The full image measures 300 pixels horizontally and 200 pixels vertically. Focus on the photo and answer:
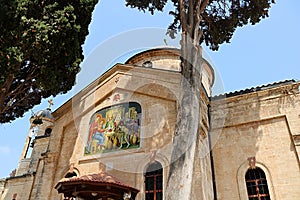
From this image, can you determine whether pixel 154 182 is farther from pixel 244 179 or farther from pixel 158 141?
pixel 244 179

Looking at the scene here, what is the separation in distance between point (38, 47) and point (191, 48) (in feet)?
16.2

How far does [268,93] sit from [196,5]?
204 inches

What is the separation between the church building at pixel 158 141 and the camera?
938cm

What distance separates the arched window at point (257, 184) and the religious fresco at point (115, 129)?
183 inches

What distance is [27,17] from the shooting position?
8.41 m

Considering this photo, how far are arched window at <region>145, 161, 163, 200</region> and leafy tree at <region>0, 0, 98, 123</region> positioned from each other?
4.55 meters

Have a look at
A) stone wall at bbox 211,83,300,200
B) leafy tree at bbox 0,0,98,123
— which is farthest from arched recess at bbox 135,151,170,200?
leafy tree at bbox 0,0,98,123

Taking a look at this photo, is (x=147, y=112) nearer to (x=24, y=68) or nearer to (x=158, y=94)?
(x=158, y=94)

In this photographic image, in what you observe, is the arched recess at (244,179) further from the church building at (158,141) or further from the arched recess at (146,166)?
the arched recess at (146,166)

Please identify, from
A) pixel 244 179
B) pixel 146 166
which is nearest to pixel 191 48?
pixel 146 166

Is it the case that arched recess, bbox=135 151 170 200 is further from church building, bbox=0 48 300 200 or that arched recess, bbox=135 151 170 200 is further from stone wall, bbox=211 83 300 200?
stone wall, bbox=211 83 300 200

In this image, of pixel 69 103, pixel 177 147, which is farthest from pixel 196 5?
pixel 69 103

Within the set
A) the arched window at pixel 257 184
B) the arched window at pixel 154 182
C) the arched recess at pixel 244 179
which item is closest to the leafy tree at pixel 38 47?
the arched window at pixel 154 182

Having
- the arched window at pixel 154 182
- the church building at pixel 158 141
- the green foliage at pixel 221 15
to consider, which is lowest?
the arched window at pixel 154 182
